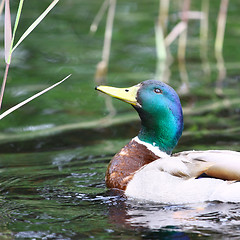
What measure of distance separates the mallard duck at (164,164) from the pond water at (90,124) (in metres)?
0.13

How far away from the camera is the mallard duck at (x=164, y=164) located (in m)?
5.85

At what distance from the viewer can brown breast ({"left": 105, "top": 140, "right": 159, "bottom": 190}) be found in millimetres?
6363

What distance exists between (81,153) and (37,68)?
14.3 ft

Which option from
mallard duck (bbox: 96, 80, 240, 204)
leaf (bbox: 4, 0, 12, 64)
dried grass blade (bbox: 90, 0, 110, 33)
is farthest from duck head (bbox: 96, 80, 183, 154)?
dried grass blade (bbox: 90, 0, 110, 33)

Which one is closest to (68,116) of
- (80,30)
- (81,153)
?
(81,153)

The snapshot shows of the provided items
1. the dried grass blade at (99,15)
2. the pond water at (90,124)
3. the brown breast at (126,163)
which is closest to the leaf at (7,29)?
the pond water at (90,124)

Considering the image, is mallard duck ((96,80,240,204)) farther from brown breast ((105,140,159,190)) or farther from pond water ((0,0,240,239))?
pond water ((0,0,240,239))

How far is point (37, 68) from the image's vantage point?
11789 mm

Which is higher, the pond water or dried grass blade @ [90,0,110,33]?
dried grass blade @ [90,0,110,33]

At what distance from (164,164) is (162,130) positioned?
2.02 ft

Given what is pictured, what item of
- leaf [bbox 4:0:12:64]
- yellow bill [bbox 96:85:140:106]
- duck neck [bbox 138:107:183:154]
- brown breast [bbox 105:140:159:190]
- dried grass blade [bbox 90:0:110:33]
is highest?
dried grass blade [bbox 90:0:110:33]

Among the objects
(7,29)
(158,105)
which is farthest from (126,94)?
(7,29)

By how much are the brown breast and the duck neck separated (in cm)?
11

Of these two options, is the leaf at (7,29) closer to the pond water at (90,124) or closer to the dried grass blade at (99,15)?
the pond water at (90,124)
